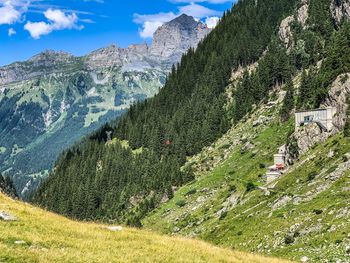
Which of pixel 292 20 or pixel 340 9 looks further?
pixel 292 20

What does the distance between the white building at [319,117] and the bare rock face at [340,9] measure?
81.0 m

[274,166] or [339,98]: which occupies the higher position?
[339,98]

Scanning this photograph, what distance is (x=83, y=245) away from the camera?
24.0 metres

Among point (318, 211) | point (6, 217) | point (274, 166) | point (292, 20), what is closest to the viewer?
point (6, 217)

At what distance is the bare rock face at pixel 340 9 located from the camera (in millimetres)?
179775

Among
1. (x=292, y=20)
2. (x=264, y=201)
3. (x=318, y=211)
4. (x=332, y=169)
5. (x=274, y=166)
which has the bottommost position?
(x=264, y=201)

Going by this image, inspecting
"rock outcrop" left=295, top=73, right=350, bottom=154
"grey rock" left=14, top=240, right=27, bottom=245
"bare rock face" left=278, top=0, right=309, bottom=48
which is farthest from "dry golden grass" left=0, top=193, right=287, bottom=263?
"bare rock face" left=278, top=0, right=309, bottom=48

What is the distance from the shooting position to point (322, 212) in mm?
59562

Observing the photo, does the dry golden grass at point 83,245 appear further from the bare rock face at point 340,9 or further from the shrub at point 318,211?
the bare rock face at point 340,9

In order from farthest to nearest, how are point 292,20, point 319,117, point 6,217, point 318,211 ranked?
point 292,20, point 319,117, point 318,211, point 6,217

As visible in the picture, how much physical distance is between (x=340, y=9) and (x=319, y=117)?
92900 mm

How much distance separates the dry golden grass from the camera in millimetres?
21078

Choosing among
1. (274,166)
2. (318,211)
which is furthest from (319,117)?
(318,211)

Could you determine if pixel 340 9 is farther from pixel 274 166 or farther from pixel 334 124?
pixel 274 166
